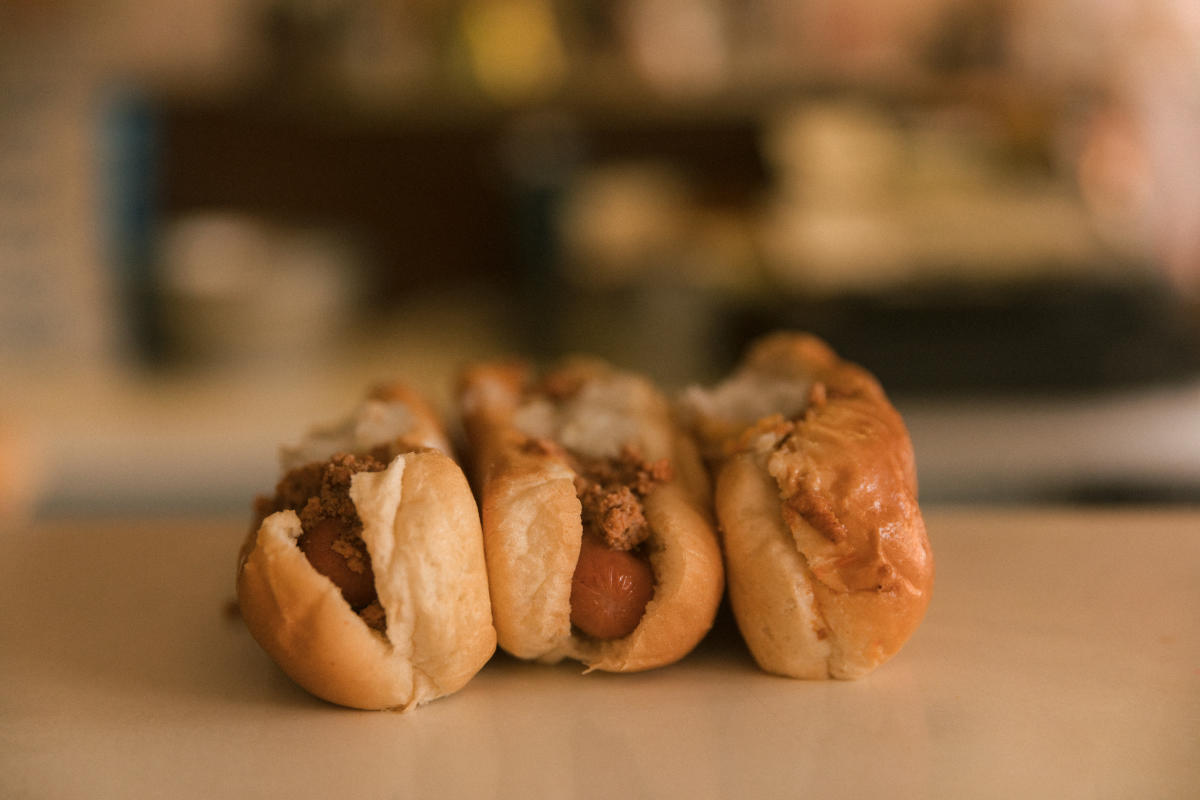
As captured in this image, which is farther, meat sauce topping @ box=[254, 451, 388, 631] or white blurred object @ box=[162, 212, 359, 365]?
white blurred object @ box=[162, 212, 359, 365]

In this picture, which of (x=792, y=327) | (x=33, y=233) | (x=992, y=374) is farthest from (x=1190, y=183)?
(x=33, y=233)

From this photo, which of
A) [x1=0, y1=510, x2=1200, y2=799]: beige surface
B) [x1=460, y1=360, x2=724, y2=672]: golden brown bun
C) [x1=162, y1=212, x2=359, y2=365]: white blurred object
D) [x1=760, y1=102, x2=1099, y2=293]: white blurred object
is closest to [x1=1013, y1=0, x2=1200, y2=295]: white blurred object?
[x1=760, y1=102, x2=1099, y2=293]: white blurred object

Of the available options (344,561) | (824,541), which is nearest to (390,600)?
(344,561)

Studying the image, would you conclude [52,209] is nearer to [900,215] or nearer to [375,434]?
[900,215]

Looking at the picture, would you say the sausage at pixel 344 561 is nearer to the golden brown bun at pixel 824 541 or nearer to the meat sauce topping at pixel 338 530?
the meat sauce topping at pixel 338 530

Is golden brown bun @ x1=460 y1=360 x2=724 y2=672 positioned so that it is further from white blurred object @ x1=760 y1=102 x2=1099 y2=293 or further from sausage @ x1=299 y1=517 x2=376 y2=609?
white blurred object @ x1=760 y1=102 x2=1099 y2=293

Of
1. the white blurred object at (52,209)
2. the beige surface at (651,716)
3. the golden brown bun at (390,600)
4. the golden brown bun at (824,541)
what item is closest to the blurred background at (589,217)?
the white blurred object at (52,209)
